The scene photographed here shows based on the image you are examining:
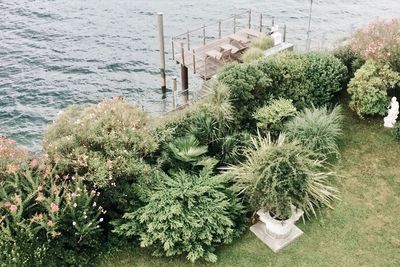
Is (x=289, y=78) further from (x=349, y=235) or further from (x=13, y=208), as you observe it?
(x=13, y=208)

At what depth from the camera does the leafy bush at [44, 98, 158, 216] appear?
11180 millimetres

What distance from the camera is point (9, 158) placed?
11.2 meters

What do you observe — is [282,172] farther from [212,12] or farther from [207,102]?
[212,12]

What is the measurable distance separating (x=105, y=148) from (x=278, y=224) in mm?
4529

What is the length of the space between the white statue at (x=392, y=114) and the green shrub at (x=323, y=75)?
5.70ft

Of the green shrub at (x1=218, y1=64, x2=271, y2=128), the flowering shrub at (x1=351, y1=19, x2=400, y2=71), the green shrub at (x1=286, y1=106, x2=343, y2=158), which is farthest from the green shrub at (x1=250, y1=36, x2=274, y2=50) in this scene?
the green shrub at (x1=286, y1=106, x2=343, y2=158)

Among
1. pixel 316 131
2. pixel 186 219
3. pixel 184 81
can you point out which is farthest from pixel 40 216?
pixel 184 81

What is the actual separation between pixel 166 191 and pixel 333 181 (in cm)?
493

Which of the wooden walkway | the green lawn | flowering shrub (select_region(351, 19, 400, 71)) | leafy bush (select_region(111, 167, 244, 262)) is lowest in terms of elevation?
the green lawn

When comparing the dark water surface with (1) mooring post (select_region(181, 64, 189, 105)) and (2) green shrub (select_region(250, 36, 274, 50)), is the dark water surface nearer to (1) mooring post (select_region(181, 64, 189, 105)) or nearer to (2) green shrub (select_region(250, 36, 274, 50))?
(1) mooring post (select_region(181, 64, 189, 105))

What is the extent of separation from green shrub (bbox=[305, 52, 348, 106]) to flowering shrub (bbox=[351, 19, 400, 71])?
Answer: 89 centimetres

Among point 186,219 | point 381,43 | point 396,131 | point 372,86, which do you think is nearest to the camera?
point 186,219

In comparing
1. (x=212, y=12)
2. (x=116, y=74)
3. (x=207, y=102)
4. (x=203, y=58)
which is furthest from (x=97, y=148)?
(x=212, y=12)

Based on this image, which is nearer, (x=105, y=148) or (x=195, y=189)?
(x=105, y=148)
